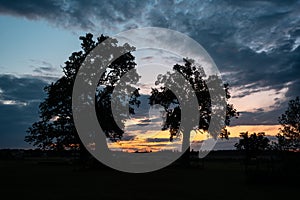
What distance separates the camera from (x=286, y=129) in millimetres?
54031

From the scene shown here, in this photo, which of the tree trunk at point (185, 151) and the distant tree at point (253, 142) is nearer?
the tree trunk at point (185, 151)

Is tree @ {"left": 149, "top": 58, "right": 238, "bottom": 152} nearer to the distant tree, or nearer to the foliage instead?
the foliage

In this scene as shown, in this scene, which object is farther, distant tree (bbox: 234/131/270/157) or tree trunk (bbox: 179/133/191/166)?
distant tree (bbox: 234/131/270/157)

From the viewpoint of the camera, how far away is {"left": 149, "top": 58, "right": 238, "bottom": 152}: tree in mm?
55125

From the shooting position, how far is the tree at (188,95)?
2170 inches

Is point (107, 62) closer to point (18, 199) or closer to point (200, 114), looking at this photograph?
point (200, 114)

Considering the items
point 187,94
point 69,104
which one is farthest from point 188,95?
point 69,104

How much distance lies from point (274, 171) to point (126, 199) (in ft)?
48.8

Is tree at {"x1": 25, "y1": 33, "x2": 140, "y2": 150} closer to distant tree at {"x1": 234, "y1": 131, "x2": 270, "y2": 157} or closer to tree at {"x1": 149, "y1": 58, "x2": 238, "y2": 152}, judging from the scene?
tree at {"x1": 149, "y1": 58, "x2": 238, "y2": 152}

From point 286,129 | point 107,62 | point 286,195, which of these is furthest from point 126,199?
point 286,129

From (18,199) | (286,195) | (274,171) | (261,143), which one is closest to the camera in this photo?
(18,199)

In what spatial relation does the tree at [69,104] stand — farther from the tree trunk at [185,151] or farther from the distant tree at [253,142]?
the distant tree at [253,142]

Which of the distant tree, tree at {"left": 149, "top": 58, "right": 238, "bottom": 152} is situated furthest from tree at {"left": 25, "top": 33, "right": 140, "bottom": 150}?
the distant tree

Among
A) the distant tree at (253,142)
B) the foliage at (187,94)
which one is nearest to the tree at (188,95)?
the foliage at (187,94)
